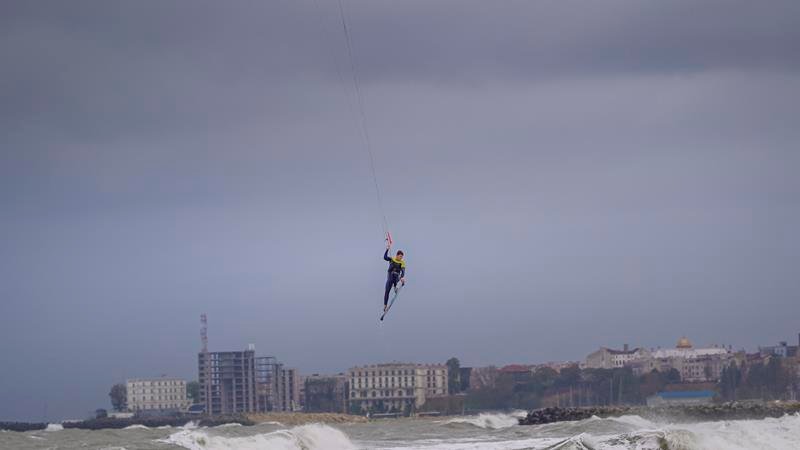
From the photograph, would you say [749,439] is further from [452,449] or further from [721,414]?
[721,414]

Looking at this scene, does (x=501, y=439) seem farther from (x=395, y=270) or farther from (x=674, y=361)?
(x=674, y=361)

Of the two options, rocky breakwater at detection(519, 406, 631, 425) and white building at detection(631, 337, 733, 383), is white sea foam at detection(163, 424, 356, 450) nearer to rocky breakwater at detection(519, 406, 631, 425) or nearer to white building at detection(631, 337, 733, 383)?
rocky breakwater at detection(519, 406, 631, 425)

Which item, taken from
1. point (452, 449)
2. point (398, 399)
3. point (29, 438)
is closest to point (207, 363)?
point (398, 399)

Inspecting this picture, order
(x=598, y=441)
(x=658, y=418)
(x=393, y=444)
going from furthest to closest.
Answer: (x=658, y=418), (x=393, y=444), (x=598, y=441)

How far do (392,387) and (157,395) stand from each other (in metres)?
29.8

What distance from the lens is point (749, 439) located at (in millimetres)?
51000

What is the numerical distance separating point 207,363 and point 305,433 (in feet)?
300

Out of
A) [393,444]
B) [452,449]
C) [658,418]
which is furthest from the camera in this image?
[658,418]

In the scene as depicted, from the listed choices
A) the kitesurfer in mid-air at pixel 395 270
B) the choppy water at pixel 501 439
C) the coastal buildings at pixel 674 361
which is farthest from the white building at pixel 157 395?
the kitesurfer in mid-air at pixel 395 270

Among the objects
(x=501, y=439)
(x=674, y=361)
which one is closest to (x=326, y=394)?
(x=674, y=361)

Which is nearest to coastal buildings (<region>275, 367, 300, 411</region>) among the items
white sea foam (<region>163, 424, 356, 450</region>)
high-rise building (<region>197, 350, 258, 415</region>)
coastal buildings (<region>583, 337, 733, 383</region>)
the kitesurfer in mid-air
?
high-rise building (<region>197, 350, 258, 415</region>)

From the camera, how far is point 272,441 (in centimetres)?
5509

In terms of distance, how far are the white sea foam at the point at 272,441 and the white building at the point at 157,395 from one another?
323ft

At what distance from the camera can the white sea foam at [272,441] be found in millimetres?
51562
